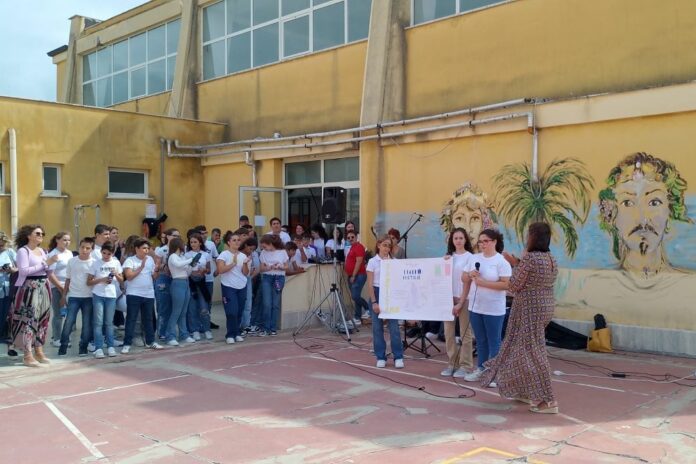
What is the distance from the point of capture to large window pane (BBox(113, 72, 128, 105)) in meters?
21.8

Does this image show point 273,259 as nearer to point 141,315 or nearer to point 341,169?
point 141,315

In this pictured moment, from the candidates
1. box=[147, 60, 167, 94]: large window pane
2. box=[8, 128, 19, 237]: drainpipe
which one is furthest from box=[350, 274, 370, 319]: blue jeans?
box=[147, 60, 167, 94]: large window pane

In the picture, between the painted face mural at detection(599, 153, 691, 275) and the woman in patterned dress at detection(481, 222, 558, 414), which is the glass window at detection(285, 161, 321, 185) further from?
the woman in patterned dress at detection(481, 222, 558, 414)

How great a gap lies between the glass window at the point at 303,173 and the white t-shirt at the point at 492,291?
839 centimetres

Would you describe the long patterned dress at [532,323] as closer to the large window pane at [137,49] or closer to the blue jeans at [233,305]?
the blue jeans at [233,305]

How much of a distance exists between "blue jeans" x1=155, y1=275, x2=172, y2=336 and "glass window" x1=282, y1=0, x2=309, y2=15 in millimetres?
8300

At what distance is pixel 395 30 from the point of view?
13641mm

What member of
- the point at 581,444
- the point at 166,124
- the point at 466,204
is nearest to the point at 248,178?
the point at 166,124

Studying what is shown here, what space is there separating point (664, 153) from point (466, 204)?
3521 mm

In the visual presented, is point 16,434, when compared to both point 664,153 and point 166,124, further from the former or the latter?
point 166,124

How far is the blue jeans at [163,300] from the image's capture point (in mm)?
10836

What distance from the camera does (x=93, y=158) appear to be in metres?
15.5

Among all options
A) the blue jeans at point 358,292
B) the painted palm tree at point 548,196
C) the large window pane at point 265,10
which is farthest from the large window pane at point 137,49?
the painted palm tree at point 548,196

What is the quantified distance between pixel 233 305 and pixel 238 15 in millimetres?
9982
